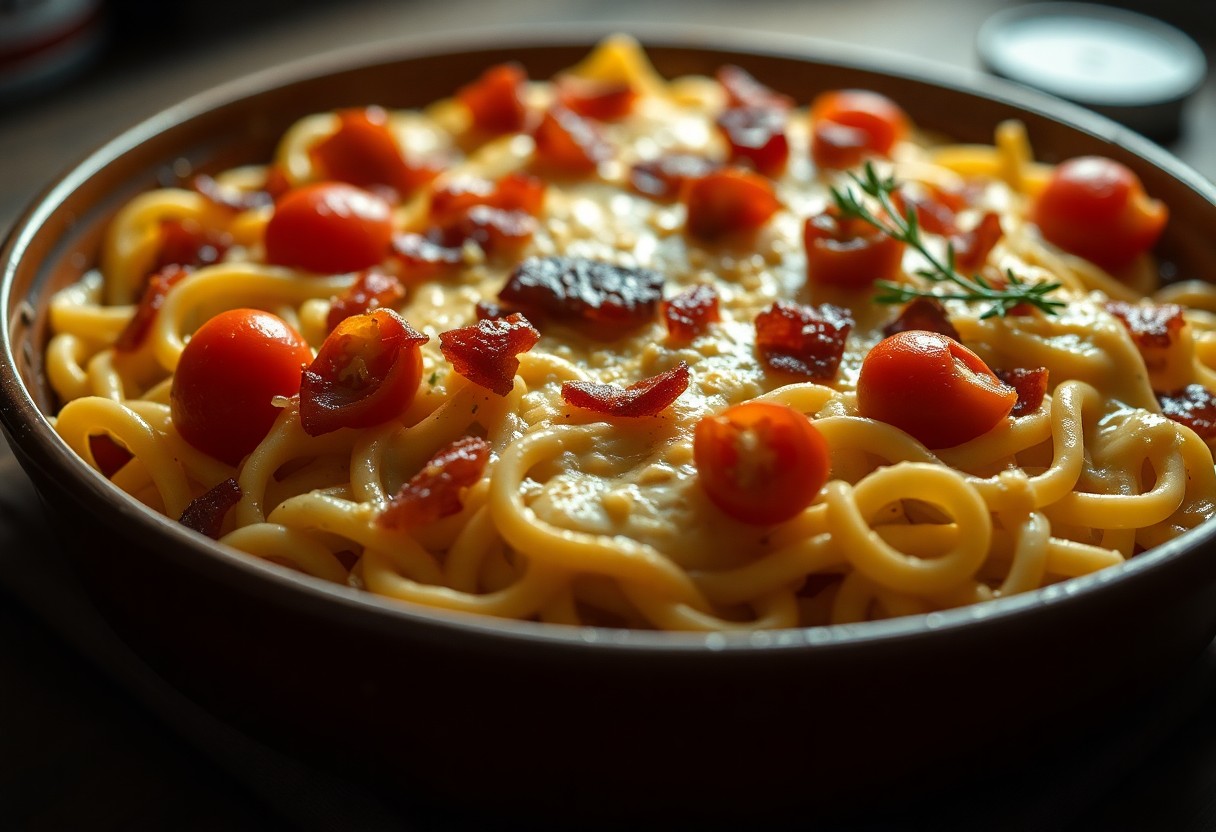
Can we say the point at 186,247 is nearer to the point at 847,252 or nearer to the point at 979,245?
the point at 847,252

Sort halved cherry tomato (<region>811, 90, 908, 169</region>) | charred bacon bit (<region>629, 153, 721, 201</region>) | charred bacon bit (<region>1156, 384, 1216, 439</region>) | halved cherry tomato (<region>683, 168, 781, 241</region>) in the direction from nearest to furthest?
charred bacon bit (<region>1156, 384, 1216, 439</region>) < halved cherry tomato (<region>683, 168, 781, 241</region>) < charred bacon bit (<region>629, 153, 721, 201</region>) < halved cherry tomato (<region>811, 90, 908, 169</region>)

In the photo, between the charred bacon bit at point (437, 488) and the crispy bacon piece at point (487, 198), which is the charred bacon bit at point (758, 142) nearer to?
the crispy bacon piece at point (487, 198)

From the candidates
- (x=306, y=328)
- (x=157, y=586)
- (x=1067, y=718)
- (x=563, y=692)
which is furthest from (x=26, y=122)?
(x=1067, y=718)

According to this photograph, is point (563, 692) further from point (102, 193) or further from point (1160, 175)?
point (1160, 175)

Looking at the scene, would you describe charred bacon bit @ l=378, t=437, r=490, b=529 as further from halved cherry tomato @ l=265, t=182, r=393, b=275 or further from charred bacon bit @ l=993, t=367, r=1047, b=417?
charred bacon bit @ l=993, t=367, r=1047, b=417

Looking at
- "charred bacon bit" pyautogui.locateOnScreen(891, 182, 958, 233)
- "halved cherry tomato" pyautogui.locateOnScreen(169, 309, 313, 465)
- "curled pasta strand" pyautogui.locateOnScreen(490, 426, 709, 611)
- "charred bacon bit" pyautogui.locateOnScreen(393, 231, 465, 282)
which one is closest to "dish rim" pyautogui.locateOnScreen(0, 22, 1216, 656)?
"curled pasta strand" pyautogui.locateOnScreen(490, 426, 709, 611)

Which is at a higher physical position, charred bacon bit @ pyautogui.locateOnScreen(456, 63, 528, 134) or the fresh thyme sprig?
charred bacon bit @ pyautogui.locateOnScreen(456, 63, 528, 134)
